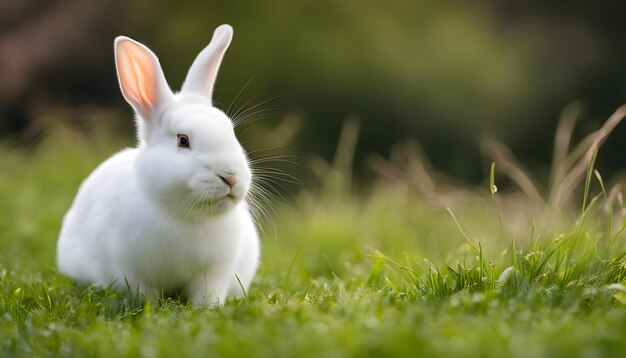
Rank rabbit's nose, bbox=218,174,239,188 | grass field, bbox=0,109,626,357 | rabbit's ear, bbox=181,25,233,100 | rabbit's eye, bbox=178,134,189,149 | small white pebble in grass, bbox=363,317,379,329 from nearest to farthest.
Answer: grass field, bbox=0,109,626,357 → small white pebble in grass, bbox=363,317,379,329 → rabbit's nose, bbox=218,174,239,188 → rabbit's eye, bbox=178,134,189,149 → rabbit's ear, bbox=181,25,233,100

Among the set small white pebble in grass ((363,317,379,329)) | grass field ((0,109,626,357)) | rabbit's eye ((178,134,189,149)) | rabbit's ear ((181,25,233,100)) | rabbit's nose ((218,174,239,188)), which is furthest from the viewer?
rabbit's ear ((181,25,233,100))

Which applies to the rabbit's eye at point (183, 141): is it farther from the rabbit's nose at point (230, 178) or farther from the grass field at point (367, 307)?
the grass field at point (367, 307)

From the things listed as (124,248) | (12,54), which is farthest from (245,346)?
(12,54)

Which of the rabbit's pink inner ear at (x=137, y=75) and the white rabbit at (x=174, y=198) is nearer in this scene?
the white rabbit at (x=174, y=198)

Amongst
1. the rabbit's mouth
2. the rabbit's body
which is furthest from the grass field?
the rabbit's mouth

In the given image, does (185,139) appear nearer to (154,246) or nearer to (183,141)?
(183,141)

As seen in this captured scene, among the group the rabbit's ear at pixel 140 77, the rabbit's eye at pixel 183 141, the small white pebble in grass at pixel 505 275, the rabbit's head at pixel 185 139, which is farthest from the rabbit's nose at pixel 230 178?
the small white pebble in grass at pixel 505 275

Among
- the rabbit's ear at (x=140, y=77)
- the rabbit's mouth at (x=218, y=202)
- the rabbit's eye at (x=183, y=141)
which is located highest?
the rabbit's ear at (x=140, y=77)

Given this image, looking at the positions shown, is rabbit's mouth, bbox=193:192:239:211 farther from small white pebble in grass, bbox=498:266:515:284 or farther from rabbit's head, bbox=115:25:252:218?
small white pebble in grass, bbox=498:266:515:284
